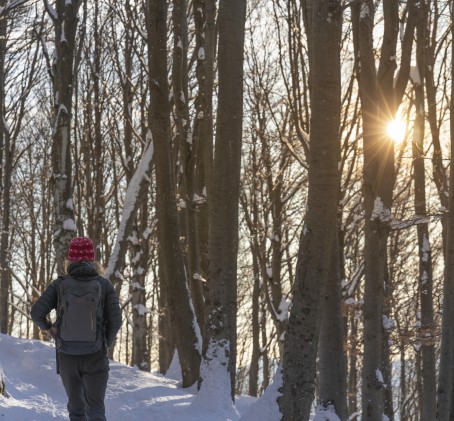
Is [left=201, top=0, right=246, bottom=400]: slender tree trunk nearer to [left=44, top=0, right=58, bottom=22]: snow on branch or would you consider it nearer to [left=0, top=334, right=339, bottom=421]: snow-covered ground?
[left=0, top=334, right=339, bottom=421]: snow-covered ground

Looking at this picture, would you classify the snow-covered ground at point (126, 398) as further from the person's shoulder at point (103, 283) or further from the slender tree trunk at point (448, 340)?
the slender tree trunk at point (448, 340)

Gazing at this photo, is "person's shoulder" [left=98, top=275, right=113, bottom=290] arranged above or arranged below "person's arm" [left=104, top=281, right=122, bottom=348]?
above

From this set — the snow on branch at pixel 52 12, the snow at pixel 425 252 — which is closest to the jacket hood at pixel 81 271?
the snow on branch at pixel 52 12

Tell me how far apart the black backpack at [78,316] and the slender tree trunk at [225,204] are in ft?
9.70

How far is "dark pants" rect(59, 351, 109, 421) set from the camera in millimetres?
5887

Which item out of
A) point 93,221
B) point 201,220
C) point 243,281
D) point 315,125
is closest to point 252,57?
point 93,221

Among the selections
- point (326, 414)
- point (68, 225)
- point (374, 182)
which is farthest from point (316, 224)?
point (68, 225)

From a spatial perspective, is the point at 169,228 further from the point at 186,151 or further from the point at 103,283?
the point at 103,283

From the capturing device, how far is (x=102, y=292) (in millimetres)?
5934

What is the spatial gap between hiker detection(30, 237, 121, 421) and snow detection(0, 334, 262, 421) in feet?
3.89

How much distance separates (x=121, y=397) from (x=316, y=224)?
378 cm

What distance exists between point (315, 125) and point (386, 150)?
3307 mm

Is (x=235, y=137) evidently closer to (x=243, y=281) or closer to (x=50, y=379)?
(x=50, y=379)

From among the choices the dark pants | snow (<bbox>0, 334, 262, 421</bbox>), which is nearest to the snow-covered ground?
snow (<bbox>0, 334, 262, 421</bbox>)
